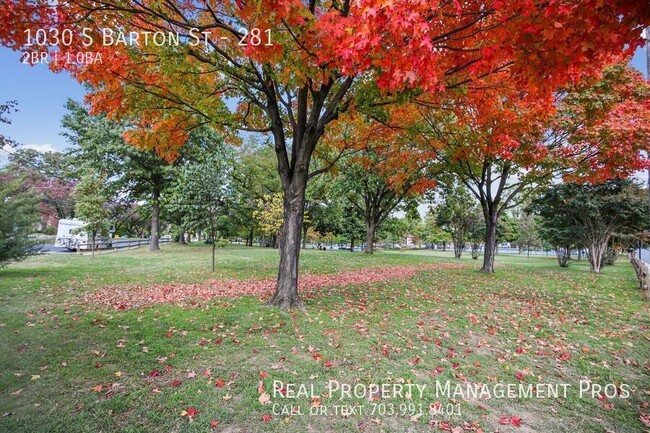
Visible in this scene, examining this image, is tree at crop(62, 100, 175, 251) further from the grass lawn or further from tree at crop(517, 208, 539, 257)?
tree at crop(517, 208, 539, 257)

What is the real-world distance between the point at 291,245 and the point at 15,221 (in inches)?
347

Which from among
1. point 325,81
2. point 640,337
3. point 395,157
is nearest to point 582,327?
point 640,337

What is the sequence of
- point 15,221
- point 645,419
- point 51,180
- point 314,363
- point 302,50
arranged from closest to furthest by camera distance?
point 645,419 < point 314,363 < point 302,50 < point 15,221 < point 51,180

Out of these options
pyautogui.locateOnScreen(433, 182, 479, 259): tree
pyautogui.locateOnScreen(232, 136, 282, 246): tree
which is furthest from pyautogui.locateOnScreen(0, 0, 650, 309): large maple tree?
pyautogui.locateOnScreen(232, 136, 282, 246): tree

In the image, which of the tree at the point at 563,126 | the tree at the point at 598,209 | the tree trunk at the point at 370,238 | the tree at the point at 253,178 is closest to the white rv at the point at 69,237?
the tree at the point at 253,178

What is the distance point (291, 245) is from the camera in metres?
6.58

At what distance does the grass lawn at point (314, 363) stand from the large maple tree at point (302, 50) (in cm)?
188

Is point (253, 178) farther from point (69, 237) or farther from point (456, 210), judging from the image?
point (456, 210)

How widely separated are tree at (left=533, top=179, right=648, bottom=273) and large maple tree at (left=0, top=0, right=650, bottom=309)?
48.0 ft

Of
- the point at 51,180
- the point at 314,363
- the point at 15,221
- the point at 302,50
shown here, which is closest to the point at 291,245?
the point at 314,363

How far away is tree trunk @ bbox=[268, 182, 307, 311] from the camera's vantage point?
6578mm

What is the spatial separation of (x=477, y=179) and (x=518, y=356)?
11066 mm

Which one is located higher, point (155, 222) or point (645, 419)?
point (155, 222)

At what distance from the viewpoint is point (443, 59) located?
5.90 metres
